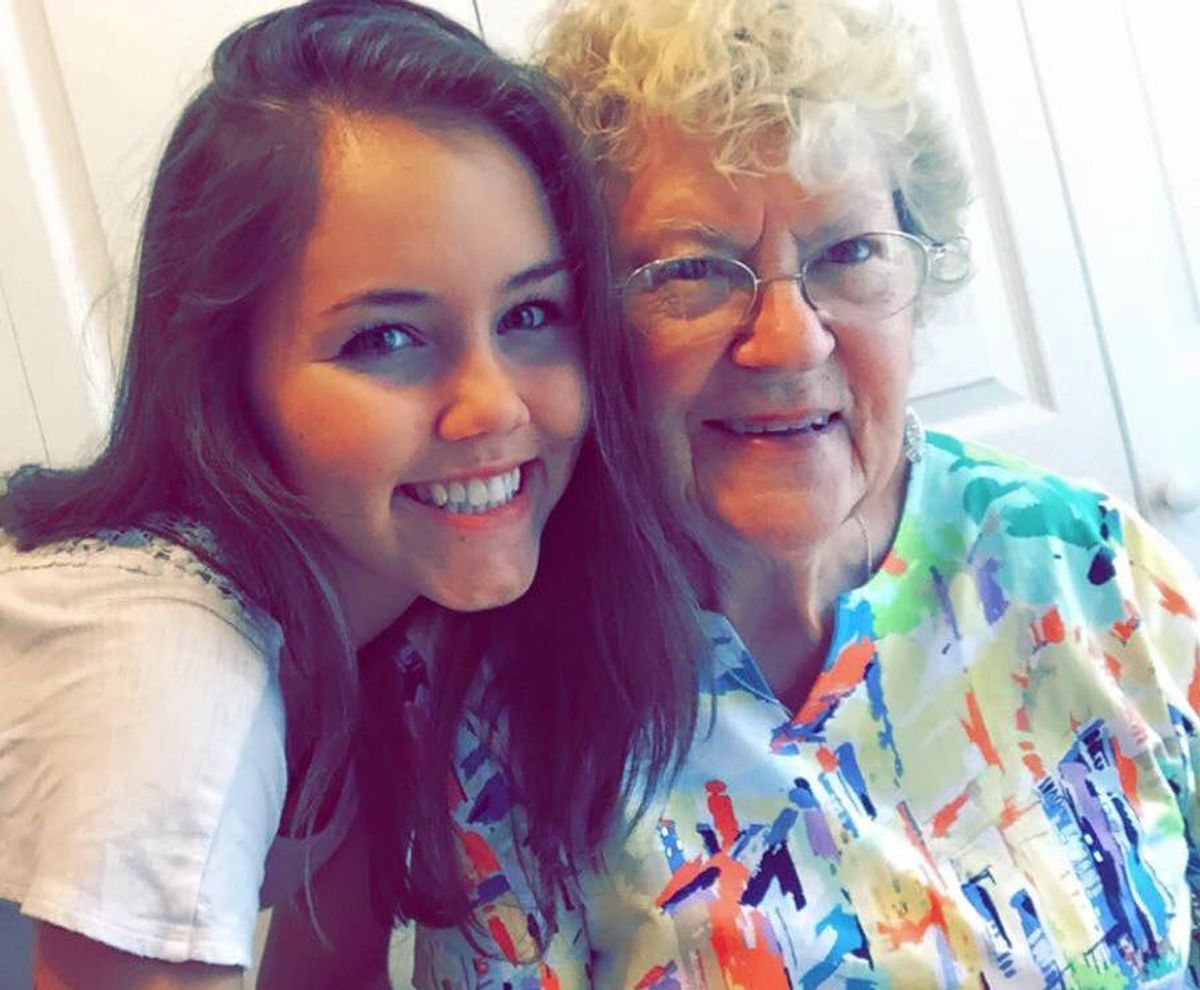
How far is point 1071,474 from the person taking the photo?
1568 millimetres

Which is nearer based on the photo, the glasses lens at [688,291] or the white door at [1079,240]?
the glasses lens at [688,291]

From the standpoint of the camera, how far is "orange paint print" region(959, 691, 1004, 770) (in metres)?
0.99

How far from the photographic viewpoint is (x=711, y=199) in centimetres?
87

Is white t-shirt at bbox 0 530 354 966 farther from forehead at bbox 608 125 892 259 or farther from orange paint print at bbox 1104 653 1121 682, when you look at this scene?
orange paint print at bbox 1104 653 1121 682

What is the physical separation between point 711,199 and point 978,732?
465mm

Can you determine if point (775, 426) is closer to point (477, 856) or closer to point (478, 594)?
point (478, 594)

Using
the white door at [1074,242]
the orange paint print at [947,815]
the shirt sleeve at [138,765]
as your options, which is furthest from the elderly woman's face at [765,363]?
the white door at [1074,242]

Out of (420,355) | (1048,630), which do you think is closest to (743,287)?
(420,355)

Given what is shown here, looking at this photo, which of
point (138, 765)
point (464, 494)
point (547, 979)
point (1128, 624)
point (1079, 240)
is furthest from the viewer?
point (1079, 240)

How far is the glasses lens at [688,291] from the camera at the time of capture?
886mm

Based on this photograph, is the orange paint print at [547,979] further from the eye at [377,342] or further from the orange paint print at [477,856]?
the eye at [377,342]

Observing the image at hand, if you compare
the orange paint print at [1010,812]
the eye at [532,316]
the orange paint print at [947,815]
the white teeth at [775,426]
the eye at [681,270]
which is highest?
the eye at [681,270]

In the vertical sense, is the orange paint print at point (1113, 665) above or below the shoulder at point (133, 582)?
below

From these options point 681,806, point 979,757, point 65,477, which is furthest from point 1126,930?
point 65,477
